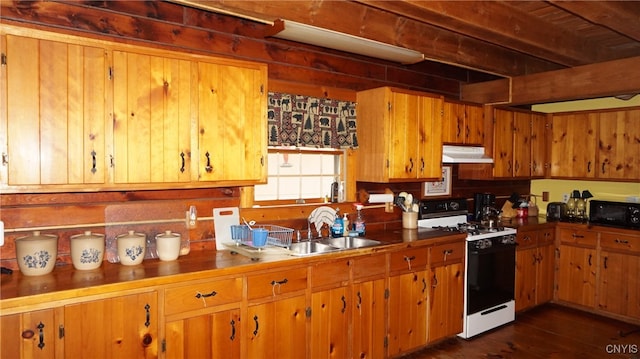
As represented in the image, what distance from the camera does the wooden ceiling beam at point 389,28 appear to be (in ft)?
8.52

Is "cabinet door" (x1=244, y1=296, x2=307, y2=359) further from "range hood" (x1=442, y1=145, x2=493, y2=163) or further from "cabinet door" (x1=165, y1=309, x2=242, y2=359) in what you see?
"range hood" (x1=442, y1=145, x2=493, y2=163)

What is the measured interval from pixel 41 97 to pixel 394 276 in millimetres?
2531

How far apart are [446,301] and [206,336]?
83.0 inches

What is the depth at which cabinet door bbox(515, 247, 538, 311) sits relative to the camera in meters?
4.35

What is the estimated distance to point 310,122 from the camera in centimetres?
338

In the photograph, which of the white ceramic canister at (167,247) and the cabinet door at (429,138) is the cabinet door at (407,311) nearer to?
the cabinet door at (429,138)

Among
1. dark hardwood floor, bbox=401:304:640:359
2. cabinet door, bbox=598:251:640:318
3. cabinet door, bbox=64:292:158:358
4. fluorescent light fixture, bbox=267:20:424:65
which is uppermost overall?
fluorescent light fixture, bbox=267:20:424:65

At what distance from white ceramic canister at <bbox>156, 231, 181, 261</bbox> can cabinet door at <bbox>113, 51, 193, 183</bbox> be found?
356 millimetres

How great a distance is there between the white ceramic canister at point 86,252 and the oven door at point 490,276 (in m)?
2.89

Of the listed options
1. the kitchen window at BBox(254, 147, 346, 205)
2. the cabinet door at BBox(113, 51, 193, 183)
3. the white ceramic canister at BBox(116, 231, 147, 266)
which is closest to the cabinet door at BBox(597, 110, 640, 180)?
the kitchen window at BBox(254, 147, 346, 205)

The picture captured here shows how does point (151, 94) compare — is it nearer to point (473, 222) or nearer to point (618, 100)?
point (473, 222)

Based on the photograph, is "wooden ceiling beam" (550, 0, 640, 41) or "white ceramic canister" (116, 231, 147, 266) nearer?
"white ceramic canister" (116, 231, 147, 266)

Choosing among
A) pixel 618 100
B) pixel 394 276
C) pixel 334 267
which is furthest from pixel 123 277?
pixel 618 100

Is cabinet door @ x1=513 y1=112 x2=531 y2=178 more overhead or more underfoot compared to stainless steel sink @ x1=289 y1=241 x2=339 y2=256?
more overhead
